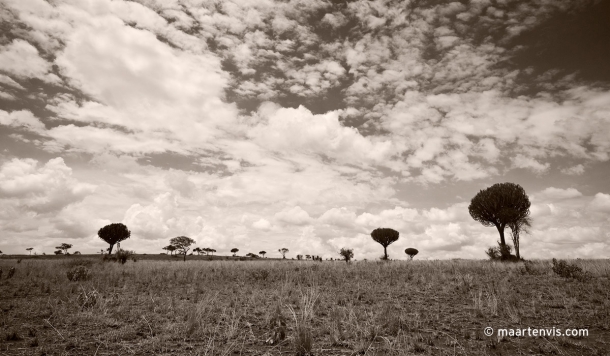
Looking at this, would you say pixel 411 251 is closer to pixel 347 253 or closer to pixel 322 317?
pixel 347 253

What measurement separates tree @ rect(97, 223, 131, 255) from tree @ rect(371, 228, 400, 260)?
49.5 meters

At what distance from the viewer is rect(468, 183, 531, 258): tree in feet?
111

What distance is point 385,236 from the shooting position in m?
58.9

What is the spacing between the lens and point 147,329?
7312mm

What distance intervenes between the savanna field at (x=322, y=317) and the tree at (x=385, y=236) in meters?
45.5

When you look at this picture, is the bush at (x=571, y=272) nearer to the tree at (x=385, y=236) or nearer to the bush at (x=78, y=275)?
the bush at (x=78, y=275)

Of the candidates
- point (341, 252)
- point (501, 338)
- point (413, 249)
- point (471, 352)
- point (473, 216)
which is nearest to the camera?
point (471, 352)

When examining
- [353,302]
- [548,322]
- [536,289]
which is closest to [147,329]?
[353,302]

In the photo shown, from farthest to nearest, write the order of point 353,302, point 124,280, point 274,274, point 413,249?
1. point 413,249
2. point 274,274
3. point 124,280
4. point 353,302

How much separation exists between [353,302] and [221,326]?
4.56 metres

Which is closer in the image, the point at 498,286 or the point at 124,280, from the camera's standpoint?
the point at 498,286

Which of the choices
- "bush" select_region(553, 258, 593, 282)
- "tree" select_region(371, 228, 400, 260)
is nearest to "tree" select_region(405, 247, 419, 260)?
"tree" select_region(371, 228, 400, 260)

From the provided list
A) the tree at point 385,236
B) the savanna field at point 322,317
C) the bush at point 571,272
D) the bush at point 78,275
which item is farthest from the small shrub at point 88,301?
the tree at point 385,236

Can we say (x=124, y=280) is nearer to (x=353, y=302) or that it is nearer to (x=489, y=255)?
(x=353, y=302)
